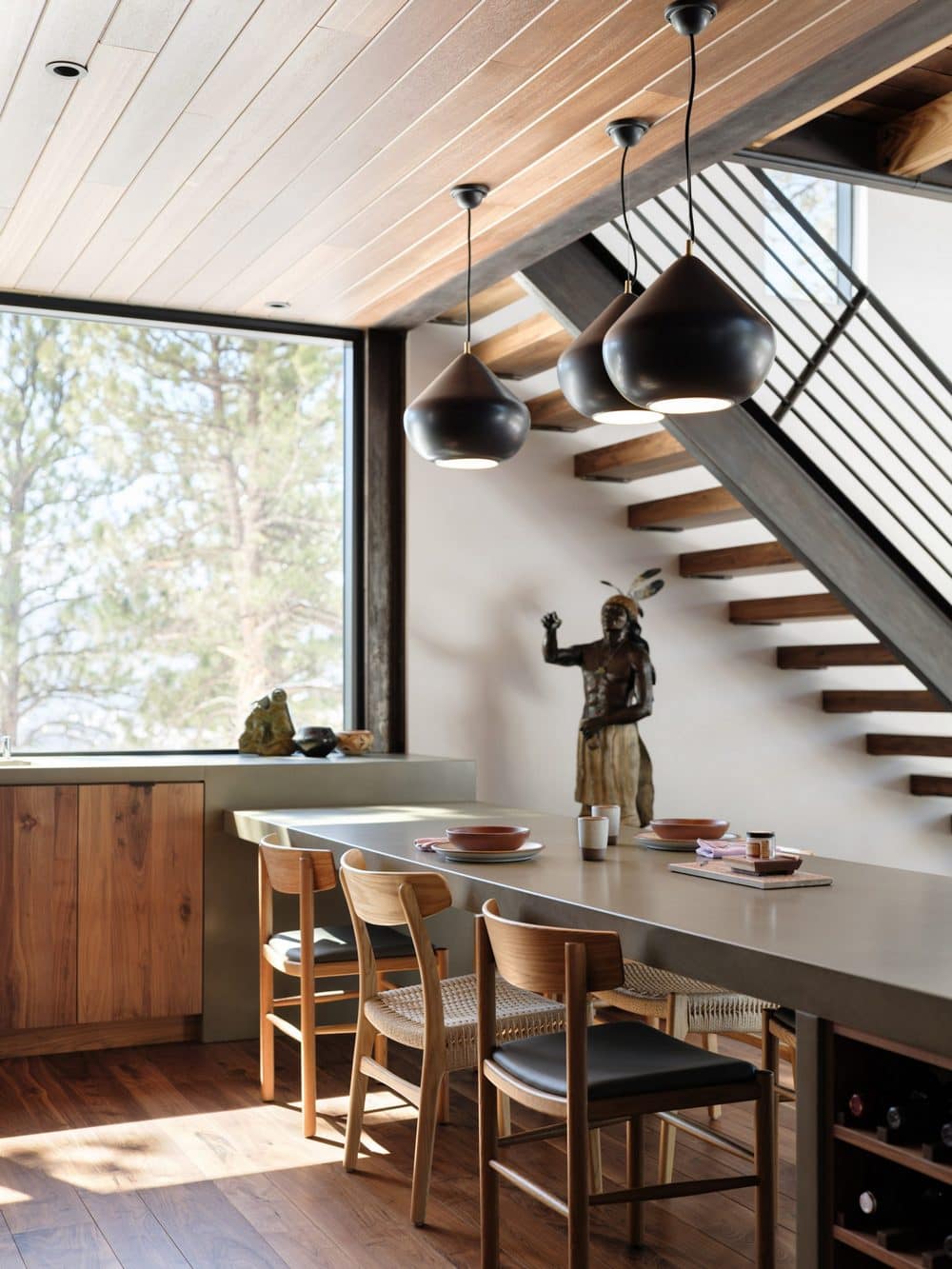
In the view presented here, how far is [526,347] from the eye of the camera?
5.07m

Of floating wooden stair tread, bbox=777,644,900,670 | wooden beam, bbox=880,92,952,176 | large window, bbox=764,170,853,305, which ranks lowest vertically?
floating wooden stair tread, bbox=777,644,900,670

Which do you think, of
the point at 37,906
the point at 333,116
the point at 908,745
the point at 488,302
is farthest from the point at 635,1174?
the point at 908,745

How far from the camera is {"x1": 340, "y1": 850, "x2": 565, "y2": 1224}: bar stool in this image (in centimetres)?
286

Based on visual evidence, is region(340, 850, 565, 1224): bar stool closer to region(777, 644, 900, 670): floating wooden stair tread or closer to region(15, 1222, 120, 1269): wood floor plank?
region(15, 1222, 120, 1269): wood floor plank

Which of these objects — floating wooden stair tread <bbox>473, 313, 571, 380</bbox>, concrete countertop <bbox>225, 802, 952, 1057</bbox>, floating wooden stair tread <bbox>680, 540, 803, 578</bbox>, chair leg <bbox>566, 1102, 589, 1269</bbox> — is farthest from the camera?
floating wooden stair tread <bbox>680, 540, 803, 578</bbox>

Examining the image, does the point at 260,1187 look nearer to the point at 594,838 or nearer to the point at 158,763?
the point at 594,838

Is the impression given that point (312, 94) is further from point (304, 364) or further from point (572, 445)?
point (572, 445)

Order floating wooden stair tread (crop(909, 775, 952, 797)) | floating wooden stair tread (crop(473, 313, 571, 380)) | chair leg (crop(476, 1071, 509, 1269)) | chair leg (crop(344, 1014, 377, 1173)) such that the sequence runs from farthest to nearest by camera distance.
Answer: floating wooden stair tread (crop(909, 775, 952, 797)) → floating wooden stair tread (crop(473, 313, 571, 380)) → chair leg (crop(344, 1014, 377, 1173)) → chair leg (crop(476, 1071, 509, 1269))

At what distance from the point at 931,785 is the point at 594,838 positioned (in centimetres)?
377

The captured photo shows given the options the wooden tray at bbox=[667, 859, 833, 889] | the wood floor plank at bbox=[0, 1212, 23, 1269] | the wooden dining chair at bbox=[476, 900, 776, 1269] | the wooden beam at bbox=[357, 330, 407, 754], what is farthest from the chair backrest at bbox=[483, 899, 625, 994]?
the wooden beam at bbox=[357, 330, 407, 754]

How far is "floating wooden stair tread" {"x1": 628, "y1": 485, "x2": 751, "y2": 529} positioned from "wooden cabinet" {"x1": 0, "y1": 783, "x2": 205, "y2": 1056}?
7.43 ft

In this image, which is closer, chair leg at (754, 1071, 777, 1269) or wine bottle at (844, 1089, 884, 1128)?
wine bottle at (844, 1089, 884, 1128)

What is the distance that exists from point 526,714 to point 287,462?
4.83 ft

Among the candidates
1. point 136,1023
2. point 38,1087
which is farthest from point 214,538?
point 38,1087
